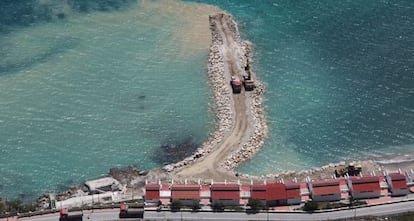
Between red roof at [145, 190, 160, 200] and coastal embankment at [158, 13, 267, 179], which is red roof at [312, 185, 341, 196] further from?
red roof at [145, 190, 160, 200]

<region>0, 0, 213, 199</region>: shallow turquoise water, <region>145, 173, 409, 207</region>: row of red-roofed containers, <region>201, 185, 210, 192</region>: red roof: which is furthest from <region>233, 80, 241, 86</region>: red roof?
<region>201, 185, 210, 192</region>: red roof

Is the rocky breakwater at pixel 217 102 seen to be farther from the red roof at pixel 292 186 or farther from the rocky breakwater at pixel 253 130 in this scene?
the red roof at pixel 292 186

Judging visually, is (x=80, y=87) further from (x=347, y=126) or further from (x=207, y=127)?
(x=347, y=126)

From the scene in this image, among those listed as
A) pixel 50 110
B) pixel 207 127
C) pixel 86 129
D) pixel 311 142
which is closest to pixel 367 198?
pixel 311 142

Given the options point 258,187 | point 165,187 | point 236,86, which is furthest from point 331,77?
point 165,187

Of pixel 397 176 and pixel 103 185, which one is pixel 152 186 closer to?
pixel 103 185

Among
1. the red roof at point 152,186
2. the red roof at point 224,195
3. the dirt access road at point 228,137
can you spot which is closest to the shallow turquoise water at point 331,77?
the dirt access road at point 228,137
